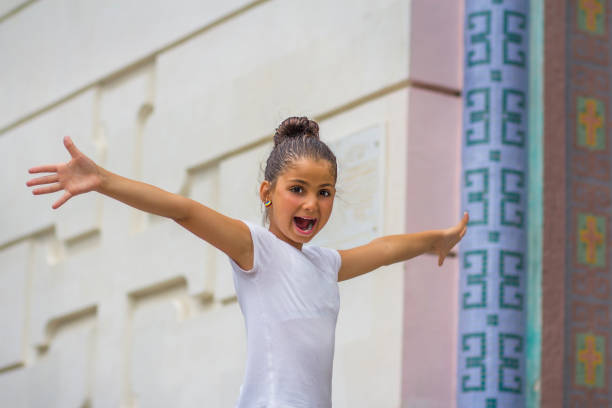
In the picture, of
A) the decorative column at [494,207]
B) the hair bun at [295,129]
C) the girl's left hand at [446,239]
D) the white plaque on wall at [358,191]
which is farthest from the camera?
the white plaque on wall at [358,191]

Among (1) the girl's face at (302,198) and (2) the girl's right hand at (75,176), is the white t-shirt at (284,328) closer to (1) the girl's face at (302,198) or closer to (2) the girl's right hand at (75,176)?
(1) the girl's face at (302,198)

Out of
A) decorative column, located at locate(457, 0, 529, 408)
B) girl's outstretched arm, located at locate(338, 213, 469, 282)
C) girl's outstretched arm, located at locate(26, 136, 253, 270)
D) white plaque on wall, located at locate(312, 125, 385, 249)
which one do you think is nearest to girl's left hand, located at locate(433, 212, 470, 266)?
girl's outstretched arm, located at locate(338, 213, 469, 282)

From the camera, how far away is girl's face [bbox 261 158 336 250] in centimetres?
279

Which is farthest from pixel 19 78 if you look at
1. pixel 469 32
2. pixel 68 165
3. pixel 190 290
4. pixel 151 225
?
pixel 68 165

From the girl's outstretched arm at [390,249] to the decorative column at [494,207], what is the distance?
0.93 m

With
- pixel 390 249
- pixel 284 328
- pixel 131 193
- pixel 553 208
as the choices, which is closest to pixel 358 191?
pixel 553 208

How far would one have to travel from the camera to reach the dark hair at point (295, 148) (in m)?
2.83

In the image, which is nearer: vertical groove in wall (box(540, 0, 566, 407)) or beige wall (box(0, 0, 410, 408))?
vertical groove in wall (box(540, 0, 566, 407))

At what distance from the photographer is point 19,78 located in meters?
7.00

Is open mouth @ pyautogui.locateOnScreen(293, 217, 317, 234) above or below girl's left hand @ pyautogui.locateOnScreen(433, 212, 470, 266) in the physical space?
below

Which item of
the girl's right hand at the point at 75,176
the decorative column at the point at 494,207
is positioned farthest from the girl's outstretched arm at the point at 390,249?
the decorative column at the point at 494,207

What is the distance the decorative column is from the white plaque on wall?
1.05ft

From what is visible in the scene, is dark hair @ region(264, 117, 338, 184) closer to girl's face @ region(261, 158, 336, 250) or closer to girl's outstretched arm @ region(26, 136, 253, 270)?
girl's face @ region(261, 158, 336, 250)

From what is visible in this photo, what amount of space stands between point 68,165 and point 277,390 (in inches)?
27.2
